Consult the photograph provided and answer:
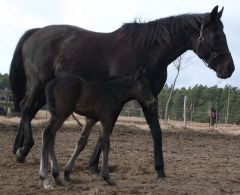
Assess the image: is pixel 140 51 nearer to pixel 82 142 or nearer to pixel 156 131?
pixel 156 131

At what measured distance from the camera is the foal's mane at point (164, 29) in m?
6.80

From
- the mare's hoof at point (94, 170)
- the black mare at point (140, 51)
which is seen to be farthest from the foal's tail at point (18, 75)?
the mare's hoof at point (94, 170)

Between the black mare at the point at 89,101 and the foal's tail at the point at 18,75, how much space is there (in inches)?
114

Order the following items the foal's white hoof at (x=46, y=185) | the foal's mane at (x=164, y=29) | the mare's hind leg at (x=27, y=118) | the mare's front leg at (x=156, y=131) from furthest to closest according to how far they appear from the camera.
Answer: the mare's hind leg at (x=27, y=118), the foal's mane at (x=164, y=29), the mare's front leg at (x=156, y=131), the foal's white hoof at (x=46, y=185)

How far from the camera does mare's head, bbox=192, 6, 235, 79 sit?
21.6 feet

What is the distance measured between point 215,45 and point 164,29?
773 millimetres

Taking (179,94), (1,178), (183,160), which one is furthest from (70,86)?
(179,94)

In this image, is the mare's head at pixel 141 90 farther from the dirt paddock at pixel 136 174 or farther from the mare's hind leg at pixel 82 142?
the dirt paddock at pixel 136 174

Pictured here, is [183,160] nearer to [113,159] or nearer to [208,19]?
[113,159]

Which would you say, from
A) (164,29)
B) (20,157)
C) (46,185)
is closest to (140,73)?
(164,29)

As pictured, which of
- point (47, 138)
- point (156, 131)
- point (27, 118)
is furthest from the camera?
point (27, 118)

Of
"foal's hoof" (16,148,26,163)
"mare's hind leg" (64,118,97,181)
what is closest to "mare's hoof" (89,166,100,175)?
"mare's hind leg" (64,118,97,181)

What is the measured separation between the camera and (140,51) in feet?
22.2

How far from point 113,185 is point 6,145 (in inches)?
210
